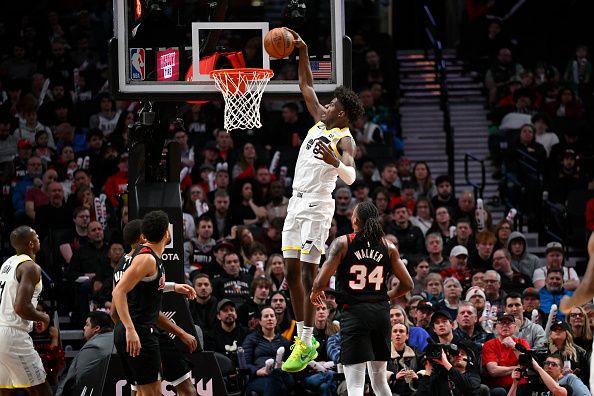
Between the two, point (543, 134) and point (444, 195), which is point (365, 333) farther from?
point (543, 134)

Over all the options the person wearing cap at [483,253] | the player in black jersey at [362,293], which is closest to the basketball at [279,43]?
the player in black jersey at [362,293]

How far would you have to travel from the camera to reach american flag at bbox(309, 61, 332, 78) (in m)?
10.8

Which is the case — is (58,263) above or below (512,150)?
below

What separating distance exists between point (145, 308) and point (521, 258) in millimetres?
7476

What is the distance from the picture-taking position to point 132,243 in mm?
10453

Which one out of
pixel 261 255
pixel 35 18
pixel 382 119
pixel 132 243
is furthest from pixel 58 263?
pixel 35 18

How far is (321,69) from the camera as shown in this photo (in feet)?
35.5

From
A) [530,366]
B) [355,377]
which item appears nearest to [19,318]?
[355,377]

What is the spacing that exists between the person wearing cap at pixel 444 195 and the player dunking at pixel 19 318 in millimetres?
7154

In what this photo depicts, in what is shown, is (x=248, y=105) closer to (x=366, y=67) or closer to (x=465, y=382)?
(x=465, y=382)

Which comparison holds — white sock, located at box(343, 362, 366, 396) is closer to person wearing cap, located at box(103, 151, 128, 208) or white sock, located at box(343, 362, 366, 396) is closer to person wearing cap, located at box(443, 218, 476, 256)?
person wearing cap, located at box(443, 218, 476, 256)

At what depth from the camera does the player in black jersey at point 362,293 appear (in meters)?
10.1

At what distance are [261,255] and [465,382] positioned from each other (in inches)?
148

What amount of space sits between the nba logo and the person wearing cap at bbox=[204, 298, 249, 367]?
12.0ft
